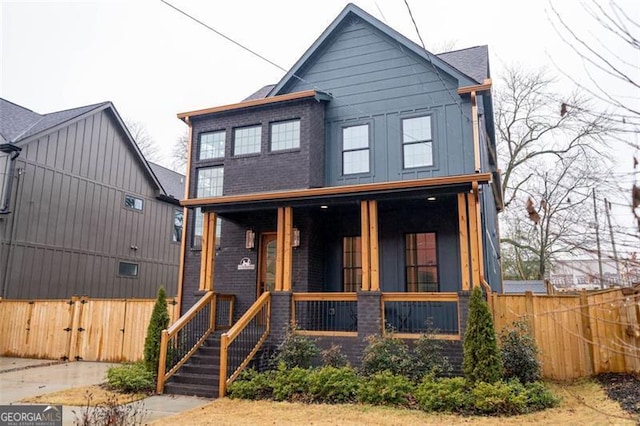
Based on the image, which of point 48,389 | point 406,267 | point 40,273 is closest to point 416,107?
point 406,267

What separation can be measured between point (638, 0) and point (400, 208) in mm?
8908

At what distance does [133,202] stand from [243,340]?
12323 millimetres

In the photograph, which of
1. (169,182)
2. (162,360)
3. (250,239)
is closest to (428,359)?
(162,360)

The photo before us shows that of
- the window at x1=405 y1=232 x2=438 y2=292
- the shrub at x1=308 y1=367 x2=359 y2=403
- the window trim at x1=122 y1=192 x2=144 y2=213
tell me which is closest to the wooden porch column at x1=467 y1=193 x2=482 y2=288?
the window at x1=405 y1=232 x2=438 y2=292

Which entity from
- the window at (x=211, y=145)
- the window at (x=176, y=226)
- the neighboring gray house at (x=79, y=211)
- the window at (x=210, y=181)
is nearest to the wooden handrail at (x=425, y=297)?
the window at (x=210, y=181)

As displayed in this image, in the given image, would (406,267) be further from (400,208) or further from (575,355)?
(575,355)

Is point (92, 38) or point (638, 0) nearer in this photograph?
point (638, 0)

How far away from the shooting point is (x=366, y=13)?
12.3 meters

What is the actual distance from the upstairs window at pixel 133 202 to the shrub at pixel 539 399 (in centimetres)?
1667

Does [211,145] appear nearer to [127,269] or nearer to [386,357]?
[386,357]

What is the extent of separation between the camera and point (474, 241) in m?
8.82

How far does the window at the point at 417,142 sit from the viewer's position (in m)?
11.2

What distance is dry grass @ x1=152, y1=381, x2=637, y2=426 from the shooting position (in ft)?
20.4

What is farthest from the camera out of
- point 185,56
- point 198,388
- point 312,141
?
point 312,141
